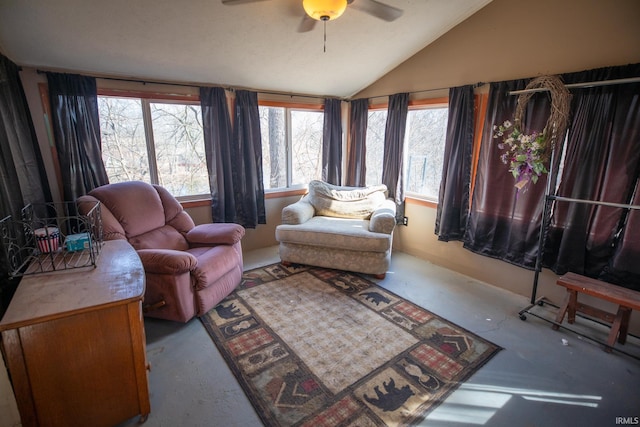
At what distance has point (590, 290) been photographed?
6.88 feet

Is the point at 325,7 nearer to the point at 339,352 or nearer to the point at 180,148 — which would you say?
the point at 339,352

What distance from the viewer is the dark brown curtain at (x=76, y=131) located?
2.56 metres

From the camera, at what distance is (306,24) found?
8.34 feet

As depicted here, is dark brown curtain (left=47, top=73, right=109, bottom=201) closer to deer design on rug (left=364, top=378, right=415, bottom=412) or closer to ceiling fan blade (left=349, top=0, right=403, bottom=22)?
ceiling fan blade (left=349, top=0, right=403, bottom=22)

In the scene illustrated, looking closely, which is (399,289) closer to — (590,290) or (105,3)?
(590,290)

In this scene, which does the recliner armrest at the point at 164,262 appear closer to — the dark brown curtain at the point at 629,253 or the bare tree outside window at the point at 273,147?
the bare tree outside window at the point at 273,147

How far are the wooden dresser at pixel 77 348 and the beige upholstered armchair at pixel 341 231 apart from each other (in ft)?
6.14

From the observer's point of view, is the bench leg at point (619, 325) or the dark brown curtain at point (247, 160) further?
the dark brown curtain at point (247, 160)

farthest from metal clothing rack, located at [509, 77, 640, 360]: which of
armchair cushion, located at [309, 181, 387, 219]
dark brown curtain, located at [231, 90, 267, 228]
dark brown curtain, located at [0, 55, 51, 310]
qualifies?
dark brown curtain, located at [0, 55, 51, 310]

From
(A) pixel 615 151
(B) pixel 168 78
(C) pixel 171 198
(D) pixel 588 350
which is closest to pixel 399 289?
(D) pixel 588 350

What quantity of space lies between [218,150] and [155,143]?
0.62 meters

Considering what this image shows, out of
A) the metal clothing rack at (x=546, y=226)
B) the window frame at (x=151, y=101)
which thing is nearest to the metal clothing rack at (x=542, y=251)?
the metal clothing rack at (x=546, y=226)

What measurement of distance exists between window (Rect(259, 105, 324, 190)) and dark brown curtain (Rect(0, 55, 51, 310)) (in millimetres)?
2159

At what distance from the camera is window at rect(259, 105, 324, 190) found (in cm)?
396
